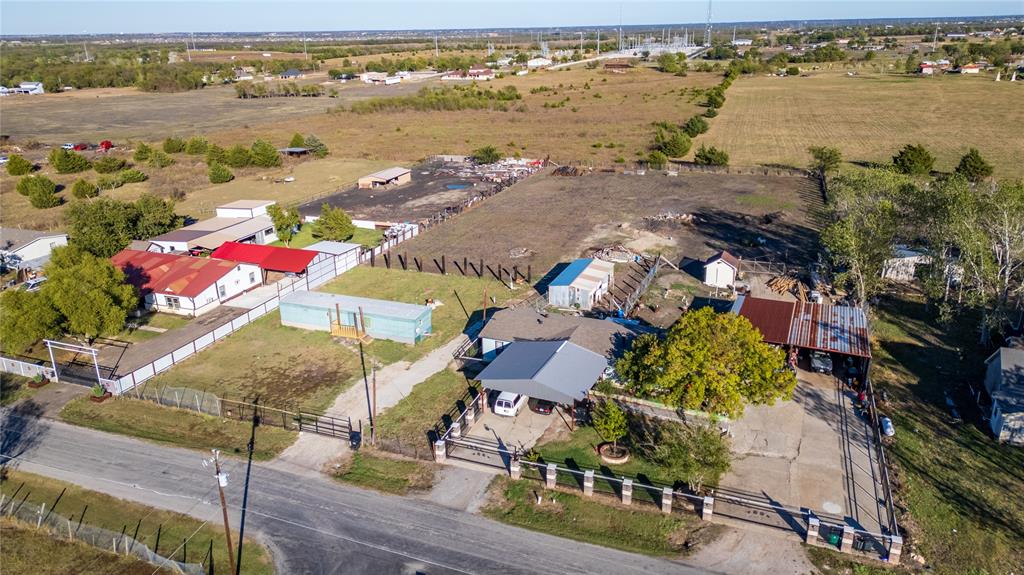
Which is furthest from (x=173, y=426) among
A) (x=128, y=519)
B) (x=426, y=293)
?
(x=426, y=293)

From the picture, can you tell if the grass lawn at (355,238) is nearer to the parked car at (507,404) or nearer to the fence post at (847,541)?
the parked car at (507,404)

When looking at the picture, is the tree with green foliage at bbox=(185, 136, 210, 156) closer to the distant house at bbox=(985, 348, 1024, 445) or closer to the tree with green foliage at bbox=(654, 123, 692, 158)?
the tree with green foliage at bbox=(654, 123, 692, 158)

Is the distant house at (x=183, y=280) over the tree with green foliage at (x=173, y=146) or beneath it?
beneath

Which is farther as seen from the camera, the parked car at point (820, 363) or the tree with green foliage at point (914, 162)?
the tree with green foliage at point (914, 162)

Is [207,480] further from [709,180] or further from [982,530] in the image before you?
[709,180]

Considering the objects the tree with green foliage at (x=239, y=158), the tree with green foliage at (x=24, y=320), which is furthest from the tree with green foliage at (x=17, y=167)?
the tree with green foliage at (x=24, y=320)

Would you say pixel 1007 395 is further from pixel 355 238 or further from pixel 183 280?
pixel 355 238

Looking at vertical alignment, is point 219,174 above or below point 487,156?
below
